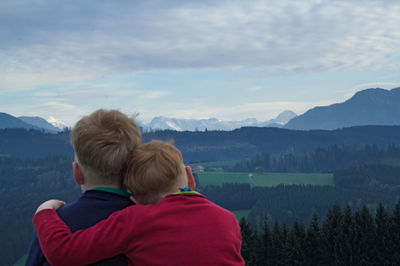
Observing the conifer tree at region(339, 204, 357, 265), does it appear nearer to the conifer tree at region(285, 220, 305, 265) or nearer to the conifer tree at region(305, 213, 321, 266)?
the conifer tree at region(305, 213, 321, 266)

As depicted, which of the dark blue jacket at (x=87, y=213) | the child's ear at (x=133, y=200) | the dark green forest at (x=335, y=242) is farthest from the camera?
the dark green forest at (x=335, y=242)

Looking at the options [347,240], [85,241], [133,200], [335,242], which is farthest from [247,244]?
[85,241]

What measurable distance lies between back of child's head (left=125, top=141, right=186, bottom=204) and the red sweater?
22cm

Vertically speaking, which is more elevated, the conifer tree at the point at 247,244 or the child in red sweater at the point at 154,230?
the child in red sweater at the point at 154,230

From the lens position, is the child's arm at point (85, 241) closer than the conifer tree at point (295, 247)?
Yes

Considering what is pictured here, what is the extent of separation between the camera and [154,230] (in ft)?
12.4

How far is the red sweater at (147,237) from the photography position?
3.68 metres

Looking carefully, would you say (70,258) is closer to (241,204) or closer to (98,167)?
(98,167)

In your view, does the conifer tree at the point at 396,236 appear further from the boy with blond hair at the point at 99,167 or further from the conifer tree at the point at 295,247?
the boy with blond hair at the point at 99,167

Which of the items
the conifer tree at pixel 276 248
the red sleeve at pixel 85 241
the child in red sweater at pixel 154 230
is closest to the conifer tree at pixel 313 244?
the conifer tree at pixel 276 248

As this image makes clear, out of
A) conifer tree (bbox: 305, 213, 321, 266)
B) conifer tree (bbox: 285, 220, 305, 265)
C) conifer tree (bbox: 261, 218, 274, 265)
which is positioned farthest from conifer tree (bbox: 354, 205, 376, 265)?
conifer tree (bbox: 261, 218, 274, 265)

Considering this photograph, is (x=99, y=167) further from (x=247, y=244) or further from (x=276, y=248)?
(x=276, y=248)

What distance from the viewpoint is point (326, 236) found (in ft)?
183

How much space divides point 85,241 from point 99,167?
76cm
